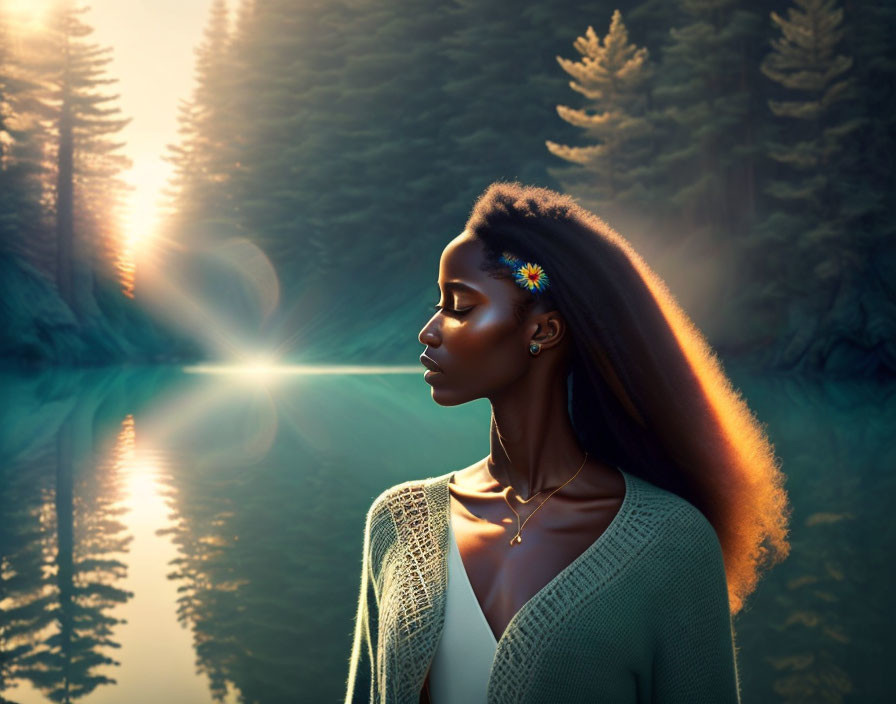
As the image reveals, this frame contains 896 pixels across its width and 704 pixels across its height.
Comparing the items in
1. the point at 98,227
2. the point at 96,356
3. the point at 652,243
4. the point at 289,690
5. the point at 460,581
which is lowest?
the point at 96,356

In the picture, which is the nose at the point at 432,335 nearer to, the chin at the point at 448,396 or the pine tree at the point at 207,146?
the chin at the point at 448,396

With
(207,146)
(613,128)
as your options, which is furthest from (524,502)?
(207,146)

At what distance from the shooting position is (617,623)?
1.94 meters

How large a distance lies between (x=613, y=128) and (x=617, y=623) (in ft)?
105

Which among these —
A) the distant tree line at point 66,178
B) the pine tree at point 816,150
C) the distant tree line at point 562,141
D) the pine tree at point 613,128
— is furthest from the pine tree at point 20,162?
the pine tree at point 816,150

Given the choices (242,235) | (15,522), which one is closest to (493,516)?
(15,522)

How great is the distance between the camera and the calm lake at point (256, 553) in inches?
249

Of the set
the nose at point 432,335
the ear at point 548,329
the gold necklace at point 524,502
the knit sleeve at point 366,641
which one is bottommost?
the knit sleeve at point 366,641

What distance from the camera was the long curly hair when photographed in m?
2.10

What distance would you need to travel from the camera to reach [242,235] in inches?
1951

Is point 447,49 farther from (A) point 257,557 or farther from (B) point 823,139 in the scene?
(A) point 257,557

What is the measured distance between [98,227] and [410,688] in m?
43.4

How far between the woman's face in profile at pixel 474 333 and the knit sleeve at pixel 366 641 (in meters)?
0.39

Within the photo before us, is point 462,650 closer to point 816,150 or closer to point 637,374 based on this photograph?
point 637,374
